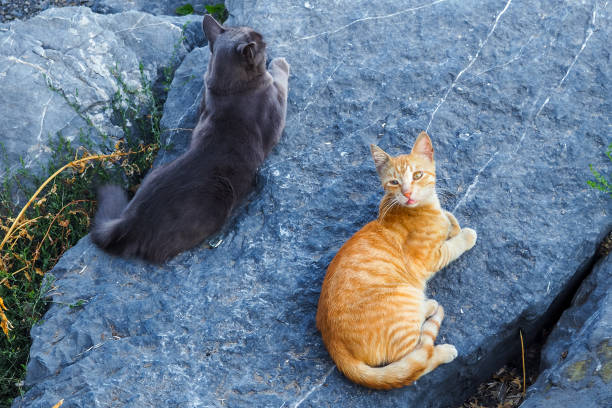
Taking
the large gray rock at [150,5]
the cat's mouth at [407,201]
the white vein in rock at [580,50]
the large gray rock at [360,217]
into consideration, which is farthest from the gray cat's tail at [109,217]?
the white vein in rock at [580,50]

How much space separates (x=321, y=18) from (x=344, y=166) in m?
1.71

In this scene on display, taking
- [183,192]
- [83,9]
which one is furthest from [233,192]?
[83,9]

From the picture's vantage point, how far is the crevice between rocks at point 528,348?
387 cm

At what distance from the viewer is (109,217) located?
448cm

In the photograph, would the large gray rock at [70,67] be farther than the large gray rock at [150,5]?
No

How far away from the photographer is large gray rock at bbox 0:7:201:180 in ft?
17.1

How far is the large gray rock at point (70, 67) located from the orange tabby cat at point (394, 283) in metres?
2.78

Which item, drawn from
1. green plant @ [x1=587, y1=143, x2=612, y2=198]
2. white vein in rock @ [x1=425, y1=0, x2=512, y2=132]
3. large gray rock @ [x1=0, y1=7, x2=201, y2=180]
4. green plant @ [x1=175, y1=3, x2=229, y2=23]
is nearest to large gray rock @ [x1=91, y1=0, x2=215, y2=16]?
green plant @ [x1=175, y1=3, x2=229, y2=23]

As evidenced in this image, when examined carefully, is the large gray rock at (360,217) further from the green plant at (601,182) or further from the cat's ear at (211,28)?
the cat's ear at (211,28)

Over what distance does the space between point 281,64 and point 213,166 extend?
4.26 ft

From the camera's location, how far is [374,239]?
370 centimetres

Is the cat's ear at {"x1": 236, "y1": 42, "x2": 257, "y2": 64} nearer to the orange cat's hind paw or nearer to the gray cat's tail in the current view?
the gray cat's tail

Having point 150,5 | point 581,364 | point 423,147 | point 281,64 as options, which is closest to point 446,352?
point 581,364

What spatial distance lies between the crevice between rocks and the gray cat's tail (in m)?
2.57
